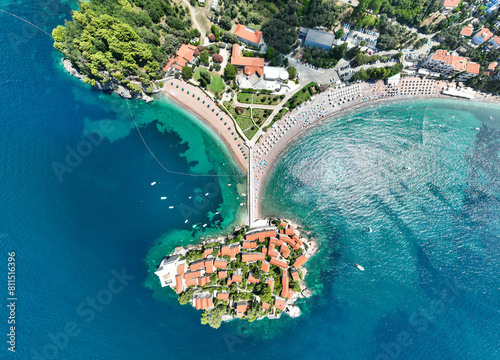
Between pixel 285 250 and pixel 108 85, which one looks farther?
pixel 108 85

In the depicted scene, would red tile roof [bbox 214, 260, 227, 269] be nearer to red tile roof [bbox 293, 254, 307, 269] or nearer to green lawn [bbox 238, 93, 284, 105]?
red tile roof [bbox 293, 254, 307, 269]

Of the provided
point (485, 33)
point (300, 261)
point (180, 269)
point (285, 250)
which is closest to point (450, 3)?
point (485, 33)

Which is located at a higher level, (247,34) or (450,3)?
(450,3)

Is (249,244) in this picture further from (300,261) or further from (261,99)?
(261,99)

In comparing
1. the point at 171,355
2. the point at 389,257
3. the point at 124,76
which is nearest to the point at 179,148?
the point at 124,76

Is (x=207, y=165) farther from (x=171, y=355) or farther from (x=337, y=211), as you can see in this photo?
(x=171, y=355)

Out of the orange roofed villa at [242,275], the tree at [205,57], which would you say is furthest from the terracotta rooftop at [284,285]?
the tree at [205,57]

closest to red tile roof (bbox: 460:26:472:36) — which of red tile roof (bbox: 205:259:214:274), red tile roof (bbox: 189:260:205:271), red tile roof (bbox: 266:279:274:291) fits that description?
red tile roof (bbox: 266:279:274:291)
